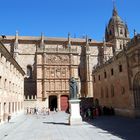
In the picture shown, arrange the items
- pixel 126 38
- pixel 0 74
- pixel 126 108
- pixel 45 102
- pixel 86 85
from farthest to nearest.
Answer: pixel 126 38, pixel 86 85, pixel 45 102, pixel 126 108, pixel 0 74

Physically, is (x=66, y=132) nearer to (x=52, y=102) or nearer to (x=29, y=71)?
(x=52, y=102)

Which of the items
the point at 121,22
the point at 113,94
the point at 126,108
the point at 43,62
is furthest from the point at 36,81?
the point at 121,22

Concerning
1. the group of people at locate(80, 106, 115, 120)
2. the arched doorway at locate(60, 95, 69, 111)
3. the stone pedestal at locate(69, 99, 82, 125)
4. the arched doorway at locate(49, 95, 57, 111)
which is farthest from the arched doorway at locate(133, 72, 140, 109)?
the arched doorway at locate(49, 95, 57, 111)

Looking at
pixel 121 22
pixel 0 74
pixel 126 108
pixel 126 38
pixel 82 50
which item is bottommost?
pixel 126 108

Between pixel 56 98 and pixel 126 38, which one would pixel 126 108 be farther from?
pixel 126 38

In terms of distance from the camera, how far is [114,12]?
213ft

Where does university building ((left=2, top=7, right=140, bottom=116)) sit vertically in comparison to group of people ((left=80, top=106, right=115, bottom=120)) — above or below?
above

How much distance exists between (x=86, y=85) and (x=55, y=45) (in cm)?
1204

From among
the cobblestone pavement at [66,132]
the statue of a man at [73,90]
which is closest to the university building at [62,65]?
the statue of a man at [73,90]

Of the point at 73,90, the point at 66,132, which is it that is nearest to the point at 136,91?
the point at 73,90

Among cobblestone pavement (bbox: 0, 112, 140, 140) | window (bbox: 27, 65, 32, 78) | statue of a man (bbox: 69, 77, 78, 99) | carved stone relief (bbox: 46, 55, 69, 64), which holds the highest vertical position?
carved stone relief (bbox: 46, 55, 69, 64)

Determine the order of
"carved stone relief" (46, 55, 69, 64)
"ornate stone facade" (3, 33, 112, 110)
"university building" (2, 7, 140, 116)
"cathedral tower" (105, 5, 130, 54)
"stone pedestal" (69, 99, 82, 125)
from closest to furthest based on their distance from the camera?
"stone pedestal" (69, 99, 82, 125), "university building" (2, 7, 140, 116), "ornate stone facade" (3, 33, 112, 110), "carved stone relief" (46, 55, 69, 64), "cathedral tower" (105, 5, 130, 54)

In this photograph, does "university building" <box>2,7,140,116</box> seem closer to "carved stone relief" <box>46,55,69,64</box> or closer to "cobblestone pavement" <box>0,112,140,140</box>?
"carved stone relief" <box>46,55,69,64</box>

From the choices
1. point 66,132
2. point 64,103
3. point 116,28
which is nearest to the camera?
point 66,132
